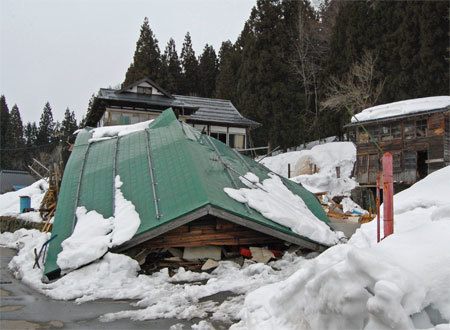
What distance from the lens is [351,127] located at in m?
27.2

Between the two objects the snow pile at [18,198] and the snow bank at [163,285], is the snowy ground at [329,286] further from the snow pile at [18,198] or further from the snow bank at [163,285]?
the snow pile at [18,198]

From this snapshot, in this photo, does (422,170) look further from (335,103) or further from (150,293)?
(150,293)

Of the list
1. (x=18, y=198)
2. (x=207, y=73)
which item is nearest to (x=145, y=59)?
(x=207, y=73)

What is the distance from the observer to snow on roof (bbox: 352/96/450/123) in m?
21.6

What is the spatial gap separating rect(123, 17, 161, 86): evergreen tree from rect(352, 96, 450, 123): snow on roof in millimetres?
21037

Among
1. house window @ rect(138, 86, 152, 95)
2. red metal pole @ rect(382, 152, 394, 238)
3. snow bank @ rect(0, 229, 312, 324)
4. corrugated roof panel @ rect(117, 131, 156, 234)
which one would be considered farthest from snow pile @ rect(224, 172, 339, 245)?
house window @ rect(138, 86, 152, 95)

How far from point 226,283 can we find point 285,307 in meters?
2.78

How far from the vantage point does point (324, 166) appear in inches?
1117

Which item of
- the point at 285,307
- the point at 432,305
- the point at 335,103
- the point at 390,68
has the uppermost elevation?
the point at 390,68

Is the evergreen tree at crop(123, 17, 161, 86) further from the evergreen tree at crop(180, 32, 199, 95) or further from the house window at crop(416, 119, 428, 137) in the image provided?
the house window at crop(416, 119, 428, 137)

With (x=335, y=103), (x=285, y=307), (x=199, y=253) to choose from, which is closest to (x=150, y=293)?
(x=199, y=253)

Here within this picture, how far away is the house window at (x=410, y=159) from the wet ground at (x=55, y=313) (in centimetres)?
2061

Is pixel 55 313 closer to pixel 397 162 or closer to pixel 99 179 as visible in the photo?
pixel 99 179

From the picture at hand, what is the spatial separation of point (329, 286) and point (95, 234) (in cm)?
566
